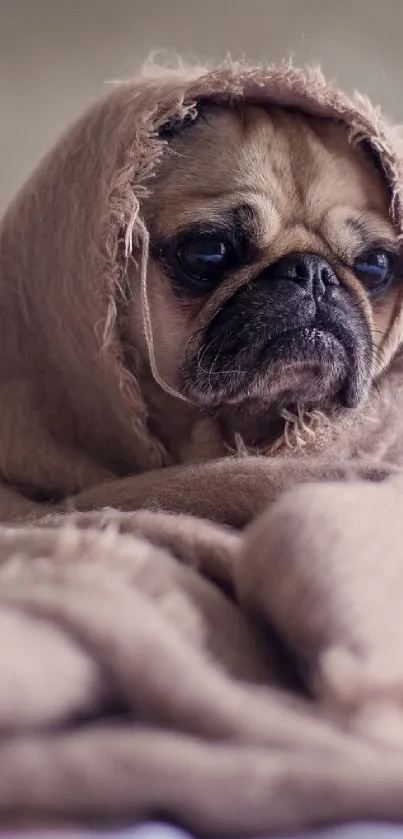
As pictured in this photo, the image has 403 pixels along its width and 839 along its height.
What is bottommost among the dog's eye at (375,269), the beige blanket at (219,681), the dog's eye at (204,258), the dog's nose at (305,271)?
the beige blanket at (219,681)

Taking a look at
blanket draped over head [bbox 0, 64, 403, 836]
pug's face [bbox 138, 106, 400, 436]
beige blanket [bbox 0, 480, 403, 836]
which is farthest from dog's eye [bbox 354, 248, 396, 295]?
beige blanket [bbox 0, 480, 403, 836]

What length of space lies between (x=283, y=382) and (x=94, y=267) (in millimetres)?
212

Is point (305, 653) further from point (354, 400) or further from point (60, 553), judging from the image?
point (354, 400)

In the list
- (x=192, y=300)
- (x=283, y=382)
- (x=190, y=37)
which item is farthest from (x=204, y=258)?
(x=190, y=37)

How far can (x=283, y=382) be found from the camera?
771 millimetres

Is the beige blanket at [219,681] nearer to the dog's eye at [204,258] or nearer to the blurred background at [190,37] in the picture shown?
the dog's eye at [204,258]

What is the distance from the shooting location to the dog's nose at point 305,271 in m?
0.79

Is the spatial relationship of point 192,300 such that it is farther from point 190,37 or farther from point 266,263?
point 190,37

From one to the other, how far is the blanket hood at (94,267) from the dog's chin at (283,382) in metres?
0.08

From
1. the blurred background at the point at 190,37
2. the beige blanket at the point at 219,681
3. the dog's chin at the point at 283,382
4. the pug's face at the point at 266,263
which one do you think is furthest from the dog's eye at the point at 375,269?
the blurred background at the point at 190,37

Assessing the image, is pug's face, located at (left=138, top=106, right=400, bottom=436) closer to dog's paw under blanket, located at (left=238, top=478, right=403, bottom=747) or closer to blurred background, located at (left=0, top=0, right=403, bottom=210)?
dog's paw under blanket, located at (left=238, top=478, right=403, bottom=747)

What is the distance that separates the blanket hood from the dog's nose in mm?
116

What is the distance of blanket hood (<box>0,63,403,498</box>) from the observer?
2.51 feet

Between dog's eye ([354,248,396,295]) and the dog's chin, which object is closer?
the dog's chin
